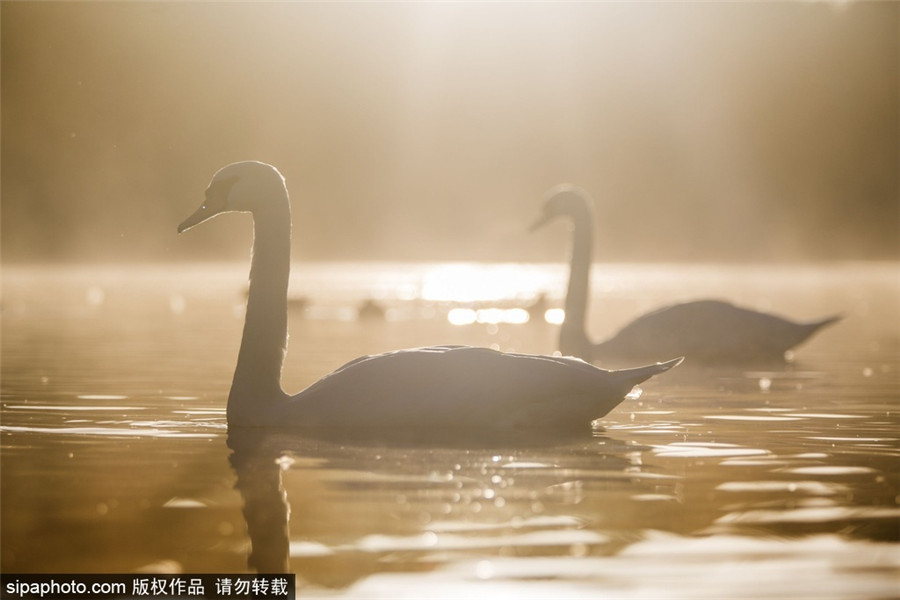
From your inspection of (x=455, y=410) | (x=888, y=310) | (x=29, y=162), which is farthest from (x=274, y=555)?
(x=29, y=162)

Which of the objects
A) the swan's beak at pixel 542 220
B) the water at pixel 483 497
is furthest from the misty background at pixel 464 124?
the water at pixel 483 497

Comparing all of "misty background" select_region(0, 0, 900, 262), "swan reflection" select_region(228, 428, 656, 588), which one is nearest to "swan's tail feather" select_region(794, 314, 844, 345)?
"swan reflection" select_region(228, 428, 656, 588)

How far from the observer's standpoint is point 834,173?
158 metres

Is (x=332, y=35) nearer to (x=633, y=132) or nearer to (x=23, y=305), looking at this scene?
(x=633, y=132)

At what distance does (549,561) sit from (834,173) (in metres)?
157

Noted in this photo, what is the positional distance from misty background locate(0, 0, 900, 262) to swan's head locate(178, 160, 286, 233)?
101m

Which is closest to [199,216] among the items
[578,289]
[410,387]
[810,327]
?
[410,387]

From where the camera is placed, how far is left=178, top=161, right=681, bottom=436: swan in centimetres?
1100

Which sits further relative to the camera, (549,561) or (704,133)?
(704,133)

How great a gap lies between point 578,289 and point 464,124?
469 ft

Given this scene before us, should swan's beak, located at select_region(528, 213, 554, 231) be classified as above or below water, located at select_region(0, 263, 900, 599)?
above

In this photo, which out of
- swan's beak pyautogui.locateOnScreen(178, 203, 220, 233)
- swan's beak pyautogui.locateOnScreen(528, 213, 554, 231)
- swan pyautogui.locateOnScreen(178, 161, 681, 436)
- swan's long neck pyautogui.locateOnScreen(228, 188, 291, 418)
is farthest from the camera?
swan's beak pyautogui.locateOnScreen(528, 213, 554, 231)

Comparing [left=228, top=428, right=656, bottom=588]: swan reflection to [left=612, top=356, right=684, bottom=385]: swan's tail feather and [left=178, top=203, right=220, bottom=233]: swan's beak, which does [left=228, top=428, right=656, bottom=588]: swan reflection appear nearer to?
[left=612, top=356, right=684, bottom=385]: swan's tail feather

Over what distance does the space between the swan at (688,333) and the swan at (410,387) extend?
302 inches
